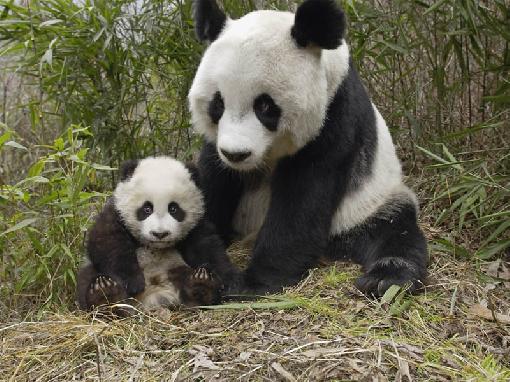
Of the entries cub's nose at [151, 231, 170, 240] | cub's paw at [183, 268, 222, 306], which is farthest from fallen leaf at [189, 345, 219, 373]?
cub's nose at [151, 231, 170, 240]

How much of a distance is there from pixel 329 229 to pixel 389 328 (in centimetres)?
80

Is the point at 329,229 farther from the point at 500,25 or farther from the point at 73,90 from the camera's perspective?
the point at 73,90

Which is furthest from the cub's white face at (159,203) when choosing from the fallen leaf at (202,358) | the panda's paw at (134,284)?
the fallen leaf at (202,358)

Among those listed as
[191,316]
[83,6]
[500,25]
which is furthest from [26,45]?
[500,25]

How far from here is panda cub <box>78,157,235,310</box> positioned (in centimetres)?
307

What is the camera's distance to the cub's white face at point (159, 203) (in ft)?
10.2

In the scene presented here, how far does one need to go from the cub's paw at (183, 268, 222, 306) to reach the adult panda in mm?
208

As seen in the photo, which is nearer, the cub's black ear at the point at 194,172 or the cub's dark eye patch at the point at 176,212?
the cub's dark eye patch at the point at 176,212

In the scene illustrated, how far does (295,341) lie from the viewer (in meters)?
2.63

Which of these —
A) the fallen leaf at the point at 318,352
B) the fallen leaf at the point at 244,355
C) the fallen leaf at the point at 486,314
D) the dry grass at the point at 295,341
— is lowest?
the fallen leaf at the point at 486,314

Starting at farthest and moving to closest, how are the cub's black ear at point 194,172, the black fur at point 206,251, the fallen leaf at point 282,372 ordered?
the cub's black ear at point 194,172 < the black fur at point 206,251 < the fallen leaf at point 282,372

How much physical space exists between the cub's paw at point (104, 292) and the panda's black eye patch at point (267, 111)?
0.91 metres

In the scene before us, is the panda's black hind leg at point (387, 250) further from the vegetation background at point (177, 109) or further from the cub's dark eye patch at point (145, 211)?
the cub's dark eye patch at point (145, 211)

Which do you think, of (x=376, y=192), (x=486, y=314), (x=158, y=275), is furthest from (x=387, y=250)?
(x=158, y=275)
